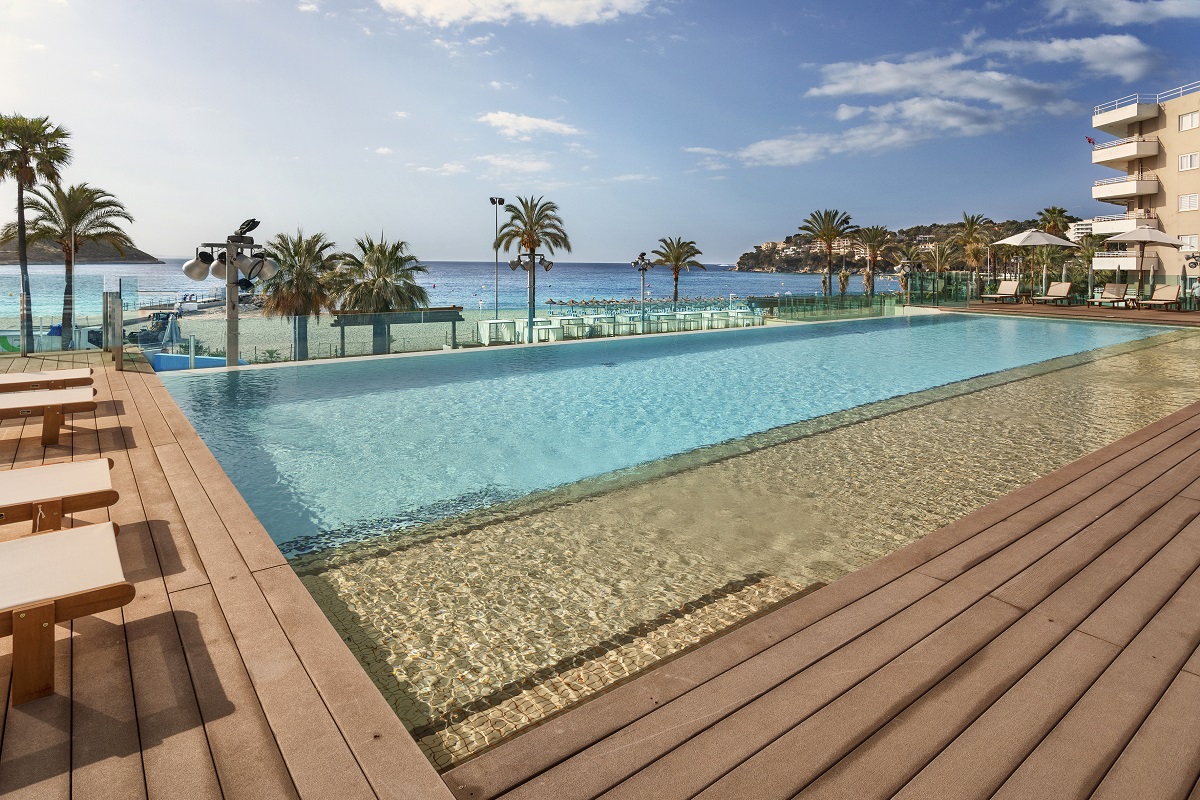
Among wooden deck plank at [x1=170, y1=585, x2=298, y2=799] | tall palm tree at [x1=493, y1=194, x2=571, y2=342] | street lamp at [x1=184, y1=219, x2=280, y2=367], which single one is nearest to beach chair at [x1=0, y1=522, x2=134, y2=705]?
wooden deck plank at [x1=170, y1=585, x2=298, y2=799]

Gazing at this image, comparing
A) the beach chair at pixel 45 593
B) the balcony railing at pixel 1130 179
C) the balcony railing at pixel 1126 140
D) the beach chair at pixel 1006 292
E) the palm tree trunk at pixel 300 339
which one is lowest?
the beach chair at pixel 45 593

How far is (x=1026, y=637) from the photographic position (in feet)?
9.47

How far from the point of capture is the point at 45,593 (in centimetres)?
243

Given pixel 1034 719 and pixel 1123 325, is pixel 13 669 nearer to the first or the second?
pixel 1034 719

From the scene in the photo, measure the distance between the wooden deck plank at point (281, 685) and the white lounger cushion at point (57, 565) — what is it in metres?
0.52

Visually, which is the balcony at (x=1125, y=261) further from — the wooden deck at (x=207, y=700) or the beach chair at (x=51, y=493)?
the beach chair at (x=51, y=493)

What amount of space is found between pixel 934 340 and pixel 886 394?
994 cm

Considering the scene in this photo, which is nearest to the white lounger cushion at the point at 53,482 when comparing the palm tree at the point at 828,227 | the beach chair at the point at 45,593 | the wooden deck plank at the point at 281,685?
the wooden deck plank at the point at 281,685

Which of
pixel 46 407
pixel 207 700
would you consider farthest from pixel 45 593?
pixel 46 407

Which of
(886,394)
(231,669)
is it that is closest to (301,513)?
(231,669)

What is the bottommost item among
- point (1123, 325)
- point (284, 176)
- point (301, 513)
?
point (301, 513)

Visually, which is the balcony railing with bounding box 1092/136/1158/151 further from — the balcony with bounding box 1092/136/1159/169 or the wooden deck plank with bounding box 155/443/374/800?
the wooden deck plank with bounding box 155/443/374/800

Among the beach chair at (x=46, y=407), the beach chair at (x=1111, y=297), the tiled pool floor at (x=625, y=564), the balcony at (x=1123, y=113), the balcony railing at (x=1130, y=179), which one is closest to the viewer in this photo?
the tiled pool floor at (x=625, y=564)

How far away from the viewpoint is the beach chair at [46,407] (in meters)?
5.59
